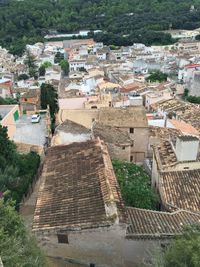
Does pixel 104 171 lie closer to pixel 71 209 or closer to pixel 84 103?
pixel 71 209

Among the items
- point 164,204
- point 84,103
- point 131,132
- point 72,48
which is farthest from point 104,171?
point 72,48

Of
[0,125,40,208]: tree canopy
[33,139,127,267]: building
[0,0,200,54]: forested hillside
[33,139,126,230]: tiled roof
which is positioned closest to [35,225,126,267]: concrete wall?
[33,139,127,267]: building

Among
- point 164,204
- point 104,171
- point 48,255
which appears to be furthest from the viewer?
point 164,204

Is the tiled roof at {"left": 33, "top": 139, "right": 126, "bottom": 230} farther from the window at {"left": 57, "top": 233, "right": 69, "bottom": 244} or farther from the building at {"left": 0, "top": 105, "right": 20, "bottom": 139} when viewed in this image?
the building at {"left": 0, "top": 105, "right": 20, "bottom": 139}

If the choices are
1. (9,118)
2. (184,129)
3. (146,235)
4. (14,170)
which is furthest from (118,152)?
(9,118)

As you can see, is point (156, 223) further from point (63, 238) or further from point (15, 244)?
point (15, 244)

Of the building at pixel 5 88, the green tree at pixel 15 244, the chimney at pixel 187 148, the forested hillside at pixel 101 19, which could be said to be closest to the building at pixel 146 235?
the green tree at pixel 15 244
